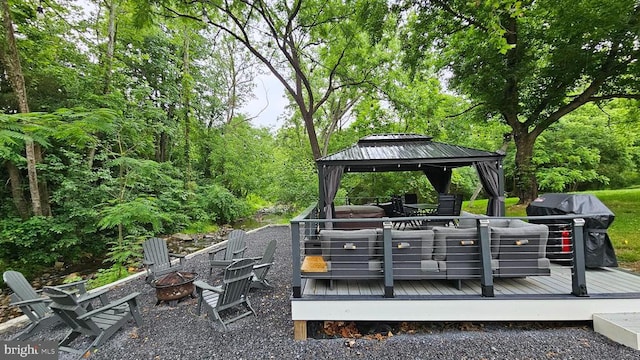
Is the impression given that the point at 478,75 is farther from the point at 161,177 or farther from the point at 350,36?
the point at 161,177

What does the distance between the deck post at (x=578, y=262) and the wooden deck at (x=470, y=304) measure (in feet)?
0.34

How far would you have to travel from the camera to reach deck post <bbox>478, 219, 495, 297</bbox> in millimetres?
3098

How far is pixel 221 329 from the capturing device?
3271mm

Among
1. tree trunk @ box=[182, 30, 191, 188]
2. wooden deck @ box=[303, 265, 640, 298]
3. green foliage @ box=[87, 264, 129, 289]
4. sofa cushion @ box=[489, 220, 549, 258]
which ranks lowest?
green foliage @ box=[87, 264, 129, 289]

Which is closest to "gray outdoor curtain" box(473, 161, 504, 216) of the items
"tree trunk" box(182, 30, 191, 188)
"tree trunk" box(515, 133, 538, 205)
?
"tree trunk" box(515, 133, 538, 205)

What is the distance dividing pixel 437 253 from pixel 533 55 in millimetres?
9449

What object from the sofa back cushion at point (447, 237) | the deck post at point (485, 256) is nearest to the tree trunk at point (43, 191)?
the sofa back cushion at point (447, 237)

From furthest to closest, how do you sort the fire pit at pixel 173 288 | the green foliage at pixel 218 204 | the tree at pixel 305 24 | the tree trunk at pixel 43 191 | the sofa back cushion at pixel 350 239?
the green foliage at pixel 218 204
the tree at pixel 305 24
the tree trunk at pixel 43 191
the fire pit at pixel 173 288
the sofa back cushion at pixel 350 239

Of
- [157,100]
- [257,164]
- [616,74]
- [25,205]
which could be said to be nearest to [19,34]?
[157,100]

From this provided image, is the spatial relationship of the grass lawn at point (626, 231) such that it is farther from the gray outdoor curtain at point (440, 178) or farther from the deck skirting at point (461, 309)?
the gray outdoor curtain at point (440, 178)

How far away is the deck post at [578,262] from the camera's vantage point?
2971 mm

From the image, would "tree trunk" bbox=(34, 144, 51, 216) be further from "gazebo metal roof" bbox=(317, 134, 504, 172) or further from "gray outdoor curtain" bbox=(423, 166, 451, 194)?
"gray outdoor curtain" bbox=(423, 166, 451, 194)

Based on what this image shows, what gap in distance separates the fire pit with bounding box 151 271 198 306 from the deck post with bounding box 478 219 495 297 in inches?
171

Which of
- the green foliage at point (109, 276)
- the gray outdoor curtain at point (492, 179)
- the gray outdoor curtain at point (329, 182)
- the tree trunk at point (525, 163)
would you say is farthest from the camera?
the tree trunk at point (525, 163)
